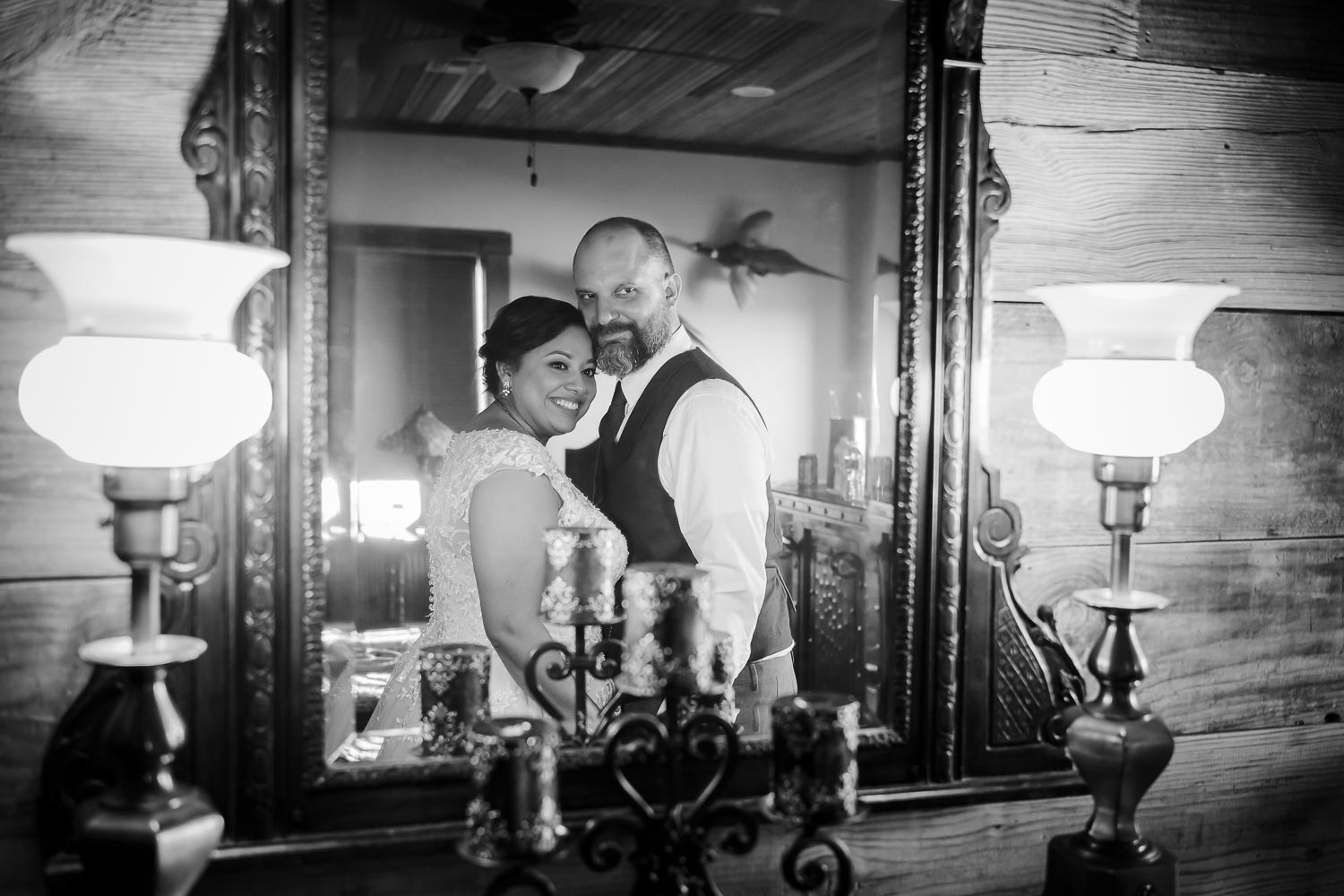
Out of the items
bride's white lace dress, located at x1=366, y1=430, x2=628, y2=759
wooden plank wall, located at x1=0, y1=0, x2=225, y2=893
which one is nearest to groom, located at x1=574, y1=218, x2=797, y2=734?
bride's white lace dress, located at x1=366, y1=430, x2=628, y2=759

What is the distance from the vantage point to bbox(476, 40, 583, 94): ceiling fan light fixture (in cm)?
140

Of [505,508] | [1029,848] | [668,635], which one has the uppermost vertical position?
[505,508]

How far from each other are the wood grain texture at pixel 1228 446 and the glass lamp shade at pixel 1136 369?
0.68ft

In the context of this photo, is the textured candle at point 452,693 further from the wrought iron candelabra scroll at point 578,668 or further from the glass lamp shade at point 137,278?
the glass lamp shade at point 137,278

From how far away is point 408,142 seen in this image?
1.37 meters

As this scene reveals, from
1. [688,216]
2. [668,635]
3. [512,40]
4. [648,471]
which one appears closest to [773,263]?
[688,216]

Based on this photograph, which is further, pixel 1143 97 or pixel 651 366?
pixel 1143 97

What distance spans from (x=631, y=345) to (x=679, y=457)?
0.57 ft

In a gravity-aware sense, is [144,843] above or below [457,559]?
below

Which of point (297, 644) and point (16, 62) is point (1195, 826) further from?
point (16, 62)

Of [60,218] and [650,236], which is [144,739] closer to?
[60,218]

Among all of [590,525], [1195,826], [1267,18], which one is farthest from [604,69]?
[1195,826]

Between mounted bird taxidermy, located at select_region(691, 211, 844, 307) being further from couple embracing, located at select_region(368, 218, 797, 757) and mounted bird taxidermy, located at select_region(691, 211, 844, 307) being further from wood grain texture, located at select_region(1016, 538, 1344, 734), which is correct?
wood grain texture, located at select_region(1016, 538, 1344, 734)

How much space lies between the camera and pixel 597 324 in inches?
57.3
